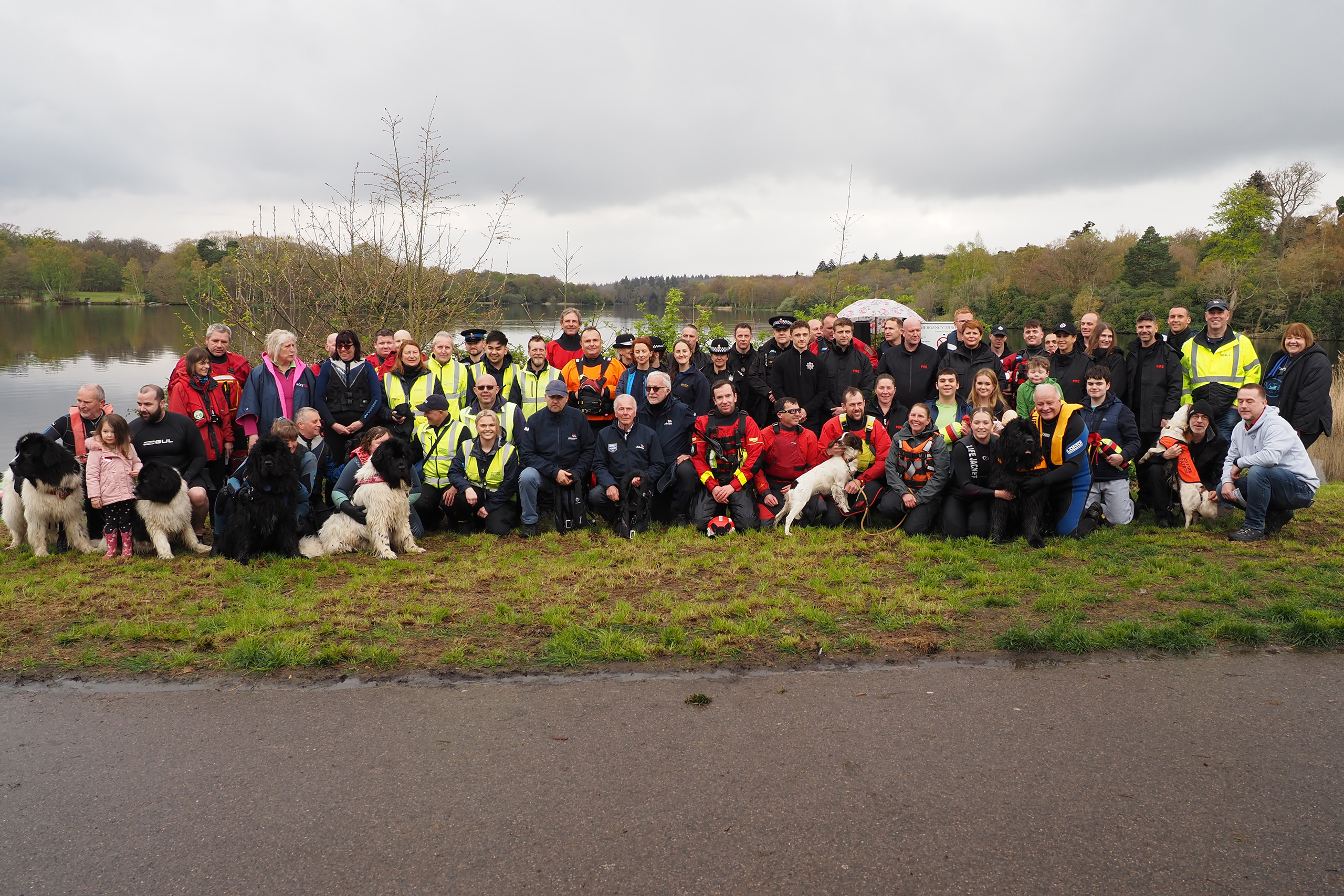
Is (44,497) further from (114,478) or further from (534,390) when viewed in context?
(534,390)

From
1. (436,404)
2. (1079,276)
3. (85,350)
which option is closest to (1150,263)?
(1079,276)

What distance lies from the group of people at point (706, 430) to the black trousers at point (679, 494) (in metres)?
0.02

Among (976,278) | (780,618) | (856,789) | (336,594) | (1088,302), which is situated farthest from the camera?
(976,278)

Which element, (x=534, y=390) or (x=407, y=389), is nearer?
(x=407, y=389)

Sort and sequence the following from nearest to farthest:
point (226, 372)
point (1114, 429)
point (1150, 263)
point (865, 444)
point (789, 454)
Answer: point (1114, 429) → point (226, 372) → point (865, 444) → point (789, 454) → point (1150, 263)

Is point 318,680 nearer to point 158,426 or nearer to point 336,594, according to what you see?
point 336,594

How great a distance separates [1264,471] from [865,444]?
3288 mm

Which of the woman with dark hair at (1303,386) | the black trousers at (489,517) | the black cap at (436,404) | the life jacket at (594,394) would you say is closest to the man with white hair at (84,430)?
the black cap at (436,404)

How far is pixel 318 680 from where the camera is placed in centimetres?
409

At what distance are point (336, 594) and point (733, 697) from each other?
3.07 m

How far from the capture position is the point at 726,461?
7.42 metres

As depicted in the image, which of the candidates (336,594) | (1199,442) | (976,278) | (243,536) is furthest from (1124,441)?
(976,278)

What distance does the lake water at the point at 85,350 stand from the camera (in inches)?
616

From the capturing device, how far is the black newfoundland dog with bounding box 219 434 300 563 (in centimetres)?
608
